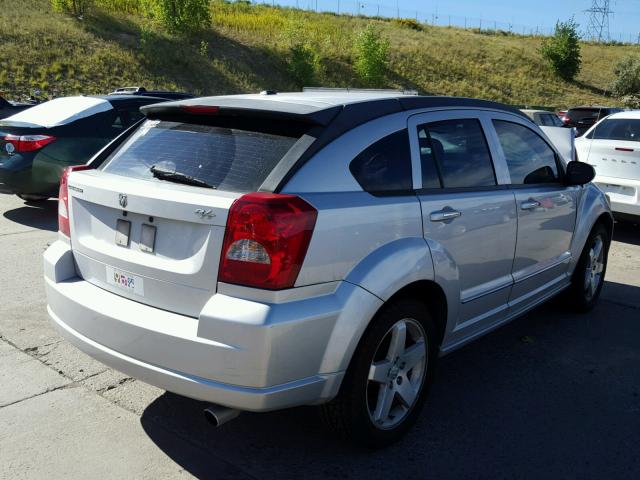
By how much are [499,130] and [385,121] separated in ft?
4.12

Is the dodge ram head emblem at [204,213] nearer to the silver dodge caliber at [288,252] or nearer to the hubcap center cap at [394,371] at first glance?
the silver dodge caliber at [288,252]

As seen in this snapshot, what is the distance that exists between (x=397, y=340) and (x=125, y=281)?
1.36 meters

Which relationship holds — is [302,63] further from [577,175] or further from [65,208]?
[65,208]

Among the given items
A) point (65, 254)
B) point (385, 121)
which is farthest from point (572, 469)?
point (65, 254)

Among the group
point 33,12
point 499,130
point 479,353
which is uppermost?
point 33,12

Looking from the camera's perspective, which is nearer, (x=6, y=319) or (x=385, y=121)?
(x=385, y=121)

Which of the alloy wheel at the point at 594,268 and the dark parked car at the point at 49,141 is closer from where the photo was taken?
the alloy wheel at the point at 594,268

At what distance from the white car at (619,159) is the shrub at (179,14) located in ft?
124

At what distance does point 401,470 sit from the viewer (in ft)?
9.86

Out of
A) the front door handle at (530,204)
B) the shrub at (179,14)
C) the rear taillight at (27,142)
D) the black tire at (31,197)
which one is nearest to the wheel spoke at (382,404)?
the front door handle at (530,204)

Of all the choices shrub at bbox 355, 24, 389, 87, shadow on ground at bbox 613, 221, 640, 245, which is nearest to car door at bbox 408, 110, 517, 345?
shadow on ground at bbox 613, 221, 640, 245

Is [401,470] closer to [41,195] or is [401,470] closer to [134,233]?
[134,233]

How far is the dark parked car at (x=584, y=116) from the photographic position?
1948 cm

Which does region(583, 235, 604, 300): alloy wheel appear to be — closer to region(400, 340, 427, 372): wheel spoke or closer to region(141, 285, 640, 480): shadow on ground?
region(141, 285, 640, 480): shadow on ground
